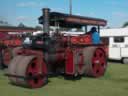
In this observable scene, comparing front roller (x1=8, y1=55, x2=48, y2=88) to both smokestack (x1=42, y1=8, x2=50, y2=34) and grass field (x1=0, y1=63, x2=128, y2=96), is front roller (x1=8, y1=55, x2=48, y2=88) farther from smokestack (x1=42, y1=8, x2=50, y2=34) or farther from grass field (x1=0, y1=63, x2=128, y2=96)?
smokestack (x1=42, y1=8, x2=50, y2=34)

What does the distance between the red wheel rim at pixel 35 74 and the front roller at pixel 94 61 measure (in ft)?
6.22

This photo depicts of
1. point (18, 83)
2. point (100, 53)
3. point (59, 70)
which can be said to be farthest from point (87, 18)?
point (18, 83)

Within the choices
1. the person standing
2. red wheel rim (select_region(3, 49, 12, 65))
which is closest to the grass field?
the person standing

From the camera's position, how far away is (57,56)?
9.99 meters

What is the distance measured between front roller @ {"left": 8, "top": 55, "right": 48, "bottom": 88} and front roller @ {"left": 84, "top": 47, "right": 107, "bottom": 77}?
1.82 metres

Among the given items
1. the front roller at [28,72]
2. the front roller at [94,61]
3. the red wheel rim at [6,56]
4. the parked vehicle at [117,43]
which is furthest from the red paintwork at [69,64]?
the parked vehicle at [117,43]

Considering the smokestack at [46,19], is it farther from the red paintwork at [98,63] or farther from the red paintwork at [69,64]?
the red paintwork at [98,63]

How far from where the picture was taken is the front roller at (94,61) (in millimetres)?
10461

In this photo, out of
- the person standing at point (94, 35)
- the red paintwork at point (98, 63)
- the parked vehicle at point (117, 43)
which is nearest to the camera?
the red paintwork at point (98, 63)

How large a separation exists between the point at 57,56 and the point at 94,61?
143 cm

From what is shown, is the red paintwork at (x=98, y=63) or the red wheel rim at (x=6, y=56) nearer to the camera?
the red paintwork at (x=98, y=63)

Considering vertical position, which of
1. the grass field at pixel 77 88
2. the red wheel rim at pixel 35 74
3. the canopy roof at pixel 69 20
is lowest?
the grass field at pixel 77 88

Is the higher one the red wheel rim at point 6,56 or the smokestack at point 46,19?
the smokestack at point 46,19

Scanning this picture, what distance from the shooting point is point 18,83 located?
8.84 metres
